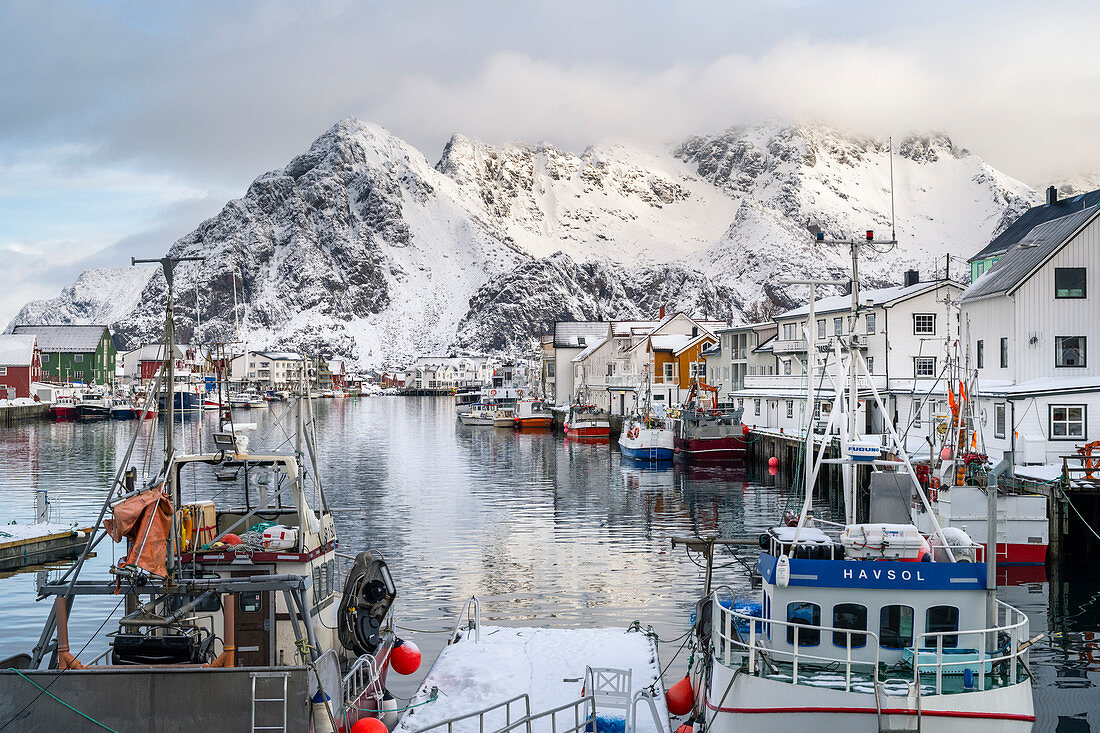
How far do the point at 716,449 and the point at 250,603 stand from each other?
2319 inches

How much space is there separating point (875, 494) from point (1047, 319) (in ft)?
105

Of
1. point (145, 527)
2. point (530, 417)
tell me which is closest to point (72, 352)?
point (530, 417)

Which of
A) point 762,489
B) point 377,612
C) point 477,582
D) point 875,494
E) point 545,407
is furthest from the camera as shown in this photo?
point 545,407

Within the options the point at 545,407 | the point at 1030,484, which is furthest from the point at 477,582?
the point at 545,407

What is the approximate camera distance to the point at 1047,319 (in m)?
48.0

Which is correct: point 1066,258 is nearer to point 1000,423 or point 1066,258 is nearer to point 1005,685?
point 1000,423

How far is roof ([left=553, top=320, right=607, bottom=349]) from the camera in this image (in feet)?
447

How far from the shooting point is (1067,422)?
4247 centimetres

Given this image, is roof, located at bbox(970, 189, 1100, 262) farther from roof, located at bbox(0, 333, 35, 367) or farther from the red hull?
roof, located at bbox(0, 333, 35, 367)

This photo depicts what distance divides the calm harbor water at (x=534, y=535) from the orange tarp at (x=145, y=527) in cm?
220

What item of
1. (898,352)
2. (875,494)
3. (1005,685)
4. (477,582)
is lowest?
(477,582)

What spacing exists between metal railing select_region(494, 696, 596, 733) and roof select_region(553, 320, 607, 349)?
11696cm

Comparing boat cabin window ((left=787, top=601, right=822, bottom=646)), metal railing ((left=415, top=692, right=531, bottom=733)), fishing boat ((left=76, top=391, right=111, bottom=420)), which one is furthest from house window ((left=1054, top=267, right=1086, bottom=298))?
fishing boat ((left=76, top=391, right=111, bottom=420))

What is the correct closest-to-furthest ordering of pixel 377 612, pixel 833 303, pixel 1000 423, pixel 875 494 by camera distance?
pixel 377 612, pixel 875 494, pixel 1000 423, pixel 833 303
